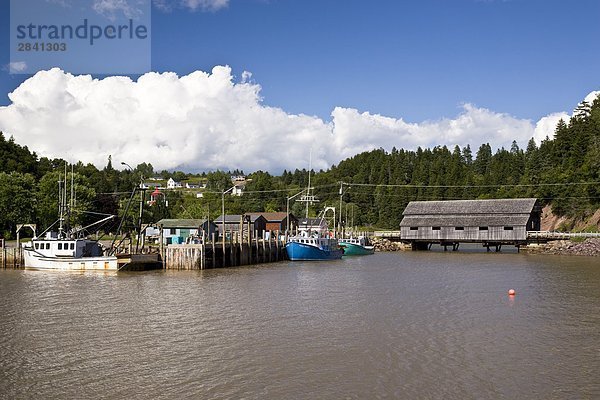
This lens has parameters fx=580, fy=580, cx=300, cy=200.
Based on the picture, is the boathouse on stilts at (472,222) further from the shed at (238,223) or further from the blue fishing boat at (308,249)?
the blue fishing boat at (308,249)

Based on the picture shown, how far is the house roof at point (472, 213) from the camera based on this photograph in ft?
300

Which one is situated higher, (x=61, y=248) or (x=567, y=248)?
(x=61, y=248)

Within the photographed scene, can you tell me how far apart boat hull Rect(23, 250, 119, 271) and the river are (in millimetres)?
6585

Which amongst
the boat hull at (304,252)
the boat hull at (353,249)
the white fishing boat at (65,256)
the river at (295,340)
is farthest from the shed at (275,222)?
the river at (295,340)

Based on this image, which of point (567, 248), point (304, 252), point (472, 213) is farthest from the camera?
point (472, 213)

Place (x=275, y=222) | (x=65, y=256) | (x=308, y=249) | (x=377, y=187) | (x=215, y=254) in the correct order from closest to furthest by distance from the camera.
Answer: (x=65, y=256)
(x=215, y=254)
(x=308, y=249)
(x=275, y=222)
(x=377, y=187)

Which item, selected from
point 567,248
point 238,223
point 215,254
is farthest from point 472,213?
point 215,254

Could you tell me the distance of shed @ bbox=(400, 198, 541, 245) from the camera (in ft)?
299

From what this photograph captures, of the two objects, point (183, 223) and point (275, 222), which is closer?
point (183, 223)

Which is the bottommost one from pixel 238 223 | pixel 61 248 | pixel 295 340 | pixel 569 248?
pixel 295 340

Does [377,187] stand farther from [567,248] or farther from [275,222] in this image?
[567,248]

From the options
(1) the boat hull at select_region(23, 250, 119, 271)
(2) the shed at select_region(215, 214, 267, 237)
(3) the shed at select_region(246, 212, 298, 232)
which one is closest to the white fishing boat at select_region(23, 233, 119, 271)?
(1) the boat hull at select_region(23, 250, 119, 271)

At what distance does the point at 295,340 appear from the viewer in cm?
2380

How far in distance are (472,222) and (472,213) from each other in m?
2.31
